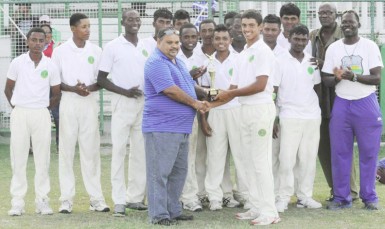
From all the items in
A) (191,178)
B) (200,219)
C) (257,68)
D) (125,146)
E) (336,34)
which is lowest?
(200,219)

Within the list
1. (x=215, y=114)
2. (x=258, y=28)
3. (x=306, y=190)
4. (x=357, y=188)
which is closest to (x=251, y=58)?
(x=258, y=28)

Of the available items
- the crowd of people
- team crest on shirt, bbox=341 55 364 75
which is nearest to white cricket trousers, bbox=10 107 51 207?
the crowd of people

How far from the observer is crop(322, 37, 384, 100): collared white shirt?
10.8 m

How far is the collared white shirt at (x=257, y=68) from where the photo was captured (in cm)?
985

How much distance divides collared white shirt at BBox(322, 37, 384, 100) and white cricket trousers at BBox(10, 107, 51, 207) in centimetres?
337

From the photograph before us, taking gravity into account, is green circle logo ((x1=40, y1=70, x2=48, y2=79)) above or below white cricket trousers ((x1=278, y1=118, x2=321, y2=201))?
above

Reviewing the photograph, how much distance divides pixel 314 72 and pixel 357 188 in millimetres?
1808

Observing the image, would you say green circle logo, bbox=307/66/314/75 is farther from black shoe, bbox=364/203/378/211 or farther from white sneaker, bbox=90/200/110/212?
white sneaker, bbox=90/200/110/212

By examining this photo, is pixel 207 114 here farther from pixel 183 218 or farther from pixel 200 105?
pixel 183 218

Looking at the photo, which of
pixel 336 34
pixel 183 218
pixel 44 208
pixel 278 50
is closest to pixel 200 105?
pixel 183 218

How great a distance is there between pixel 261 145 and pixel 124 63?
1.91 metres

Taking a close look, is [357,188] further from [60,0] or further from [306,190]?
[60,0]

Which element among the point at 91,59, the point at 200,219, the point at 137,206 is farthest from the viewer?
the point at 137,206

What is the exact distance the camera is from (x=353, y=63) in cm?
1082
